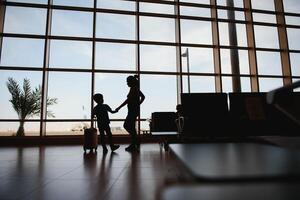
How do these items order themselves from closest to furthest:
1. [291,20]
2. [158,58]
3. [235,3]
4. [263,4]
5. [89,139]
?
[89,139], [158,58], [235,3], [263,4], [291,20]

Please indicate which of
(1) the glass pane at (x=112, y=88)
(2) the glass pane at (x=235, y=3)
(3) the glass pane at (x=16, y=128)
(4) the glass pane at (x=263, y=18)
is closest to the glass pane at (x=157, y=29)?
(1) the glass pane at (x=112, y=88)

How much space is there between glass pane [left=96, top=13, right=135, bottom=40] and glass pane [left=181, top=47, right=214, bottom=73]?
193 centimetres

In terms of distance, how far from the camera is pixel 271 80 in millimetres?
7086

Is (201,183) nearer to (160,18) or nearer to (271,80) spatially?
(160,18)

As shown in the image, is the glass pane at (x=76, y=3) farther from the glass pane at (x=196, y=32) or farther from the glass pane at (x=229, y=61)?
the glass pane at (x=229, y=61)

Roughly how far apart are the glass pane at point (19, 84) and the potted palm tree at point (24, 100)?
0.09ft

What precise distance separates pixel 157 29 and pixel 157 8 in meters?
0.80

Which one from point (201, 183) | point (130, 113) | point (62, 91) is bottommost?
point (201, 183)

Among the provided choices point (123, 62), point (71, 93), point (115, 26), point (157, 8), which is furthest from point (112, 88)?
point (157, 8)

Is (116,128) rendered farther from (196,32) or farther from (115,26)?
(196,32)

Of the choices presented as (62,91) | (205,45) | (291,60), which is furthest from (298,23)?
(62,91)

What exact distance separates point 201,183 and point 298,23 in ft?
32.6

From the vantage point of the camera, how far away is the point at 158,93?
251 inches

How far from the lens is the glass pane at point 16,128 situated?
17.7 ft
